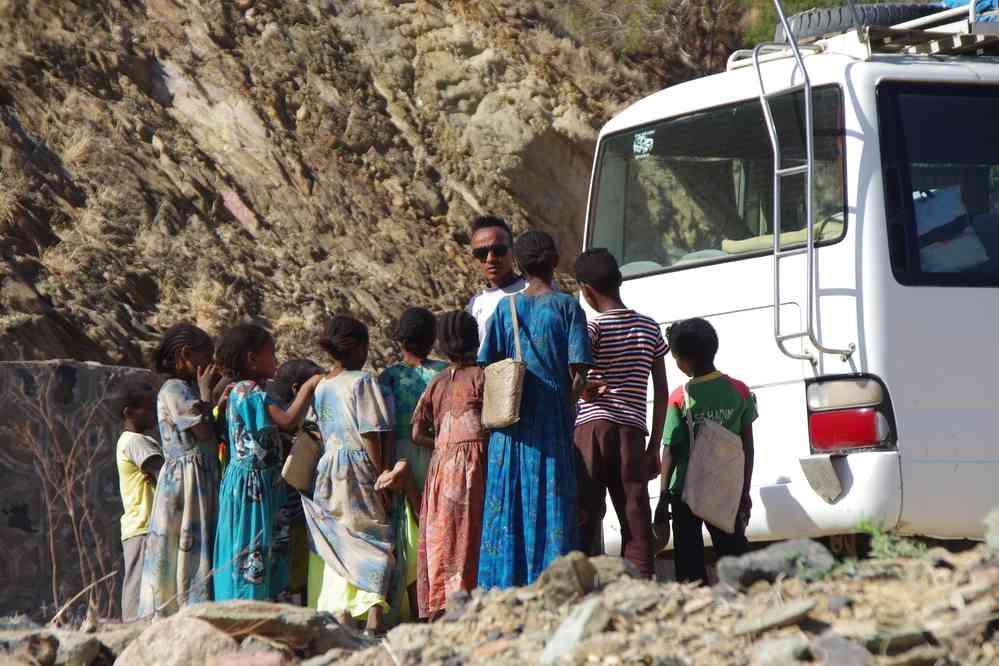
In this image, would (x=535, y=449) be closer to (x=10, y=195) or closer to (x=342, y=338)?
(x=342, y=338)

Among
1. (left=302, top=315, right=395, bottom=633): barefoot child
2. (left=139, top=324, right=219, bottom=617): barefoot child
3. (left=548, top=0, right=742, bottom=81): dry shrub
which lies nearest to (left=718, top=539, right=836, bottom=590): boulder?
(left=302, top=315, right=395, bottom=633): barefoot child

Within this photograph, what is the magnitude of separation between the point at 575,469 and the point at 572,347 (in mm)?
526

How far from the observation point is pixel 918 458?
597 cm

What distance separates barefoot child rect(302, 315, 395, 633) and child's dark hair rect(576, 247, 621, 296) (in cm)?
101

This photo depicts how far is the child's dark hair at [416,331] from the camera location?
6.16 m

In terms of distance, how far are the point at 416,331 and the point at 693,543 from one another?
149cm

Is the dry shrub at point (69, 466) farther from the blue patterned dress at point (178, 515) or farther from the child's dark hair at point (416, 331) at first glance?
the child's dark hair at point (416, 331)

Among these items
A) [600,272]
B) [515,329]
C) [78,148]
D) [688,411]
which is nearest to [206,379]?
[515,329]

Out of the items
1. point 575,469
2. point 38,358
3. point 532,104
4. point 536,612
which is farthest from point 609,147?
point 532,104

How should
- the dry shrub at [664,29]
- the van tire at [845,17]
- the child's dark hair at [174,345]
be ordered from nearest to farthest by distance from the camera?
1. the child's dark hair at [174,345]
2. the van tire at [845,17]
3. the dry shrub at [664,29]

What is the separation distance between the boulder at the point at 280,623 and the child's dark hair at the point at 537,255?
1.66 m

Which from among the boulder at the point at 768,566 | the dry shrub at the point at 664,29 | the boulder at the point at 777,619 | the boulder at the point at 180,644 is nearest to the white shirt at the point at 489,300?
the boulder at the point at 180,644

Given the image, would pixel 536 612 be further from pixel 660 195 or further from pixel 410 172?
pixel 410 172

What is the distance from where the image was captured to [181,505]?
6.26 metres
